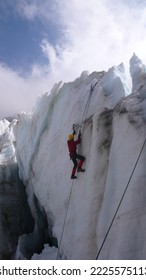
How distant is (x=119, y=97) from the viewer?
1013 cm

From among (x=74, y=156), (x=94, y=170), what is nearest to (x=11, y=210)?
(x=74, y=156)

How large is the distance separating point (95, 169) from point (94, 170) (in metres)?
0.04

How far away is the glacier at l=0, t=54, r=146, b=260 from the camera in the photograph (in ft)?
24.4

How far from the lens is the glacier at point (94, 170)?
24.4 ft

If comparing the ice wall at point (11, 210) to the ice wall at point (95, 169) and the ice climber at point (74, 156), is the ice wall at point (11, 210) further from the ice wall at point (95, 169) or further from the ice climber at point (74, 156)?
the ice climber at point (74, 156)

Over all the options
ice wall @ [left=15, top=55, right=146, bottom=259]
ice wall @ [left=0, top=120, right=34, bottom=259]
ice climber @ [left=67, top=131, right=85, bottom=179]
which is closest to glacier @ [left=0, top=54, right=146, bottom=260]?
ice wall @ [left=15, top=55, right=146, bottom=259]

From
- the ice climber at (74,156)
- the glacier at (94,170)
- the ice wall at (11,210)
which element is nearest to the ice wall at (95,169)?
the glacier at (94,170)

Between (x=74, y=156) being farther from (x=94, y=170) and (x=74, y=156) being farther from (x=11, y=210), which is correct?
(x=11, y=210)

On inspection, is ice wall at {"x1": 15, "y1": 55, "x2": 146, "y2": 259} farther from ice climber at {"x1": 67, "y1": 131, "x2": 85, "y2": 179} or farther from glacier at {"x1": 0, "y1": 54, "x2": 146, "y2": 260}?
ice climber at {"x1": 67, "y1": 131, "x2": 85, "y2": 179}

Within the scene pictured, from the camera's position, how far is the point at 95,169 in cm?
934

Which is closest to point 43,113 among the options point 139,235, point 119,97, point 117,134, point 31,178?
point 31,178

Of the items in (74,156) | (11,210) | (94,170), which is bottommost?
(11,210)
